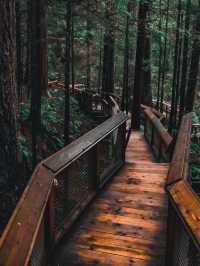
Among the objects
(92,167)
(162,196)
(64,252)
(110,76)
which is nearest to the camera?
(64,252)

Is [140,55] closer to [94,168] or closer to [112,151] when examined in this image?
[112,151]

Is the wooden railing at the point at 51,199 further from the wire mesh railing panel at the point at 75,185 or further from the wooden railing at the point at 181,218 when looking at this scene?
the wooden railing at the point at 181,218

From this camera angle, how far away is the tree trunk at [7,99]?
4.53 metres

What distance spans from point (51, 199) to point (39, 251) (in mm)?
559

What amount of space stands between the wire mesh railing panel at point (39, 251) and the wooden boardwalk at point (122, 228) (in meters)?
0.49

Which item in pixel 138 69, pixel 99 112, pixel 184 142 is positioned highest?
pixel 138 69

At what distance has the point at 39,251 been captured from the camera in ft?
9.99

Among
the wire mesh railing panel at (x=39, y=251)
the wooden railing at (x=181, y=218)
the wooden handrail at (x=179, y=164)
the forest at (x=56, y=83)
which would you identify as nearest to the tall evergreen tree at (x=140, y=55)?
the forest at (x=56, y=83)

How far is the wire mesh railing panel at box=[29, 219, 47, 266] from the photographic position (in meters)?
2.79

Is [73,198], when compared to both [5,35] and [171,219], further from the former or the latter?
[5,35]

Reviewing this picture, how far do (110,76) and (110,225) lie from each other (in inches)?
625

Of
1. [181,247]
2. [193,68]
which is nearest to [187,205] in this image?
[181,247]

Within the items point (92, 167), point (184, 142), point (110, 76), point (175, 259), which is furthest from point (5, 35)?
point (110, 76)

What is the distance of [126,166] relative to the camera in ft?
24.9
